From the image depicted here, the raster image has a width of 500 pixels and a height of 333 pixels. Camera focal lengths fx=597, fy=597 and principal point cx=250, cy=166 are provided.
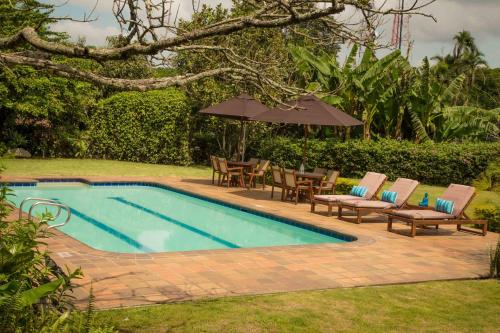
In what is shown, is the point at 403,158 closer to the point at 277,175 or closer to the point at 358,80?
the point at 358,80

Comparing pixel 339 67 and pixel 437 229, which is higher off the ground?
pixel 339 67

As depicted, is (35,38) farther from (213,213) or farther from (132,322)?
(213,213)

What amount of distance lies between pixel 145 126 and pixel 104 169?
379 centimetres

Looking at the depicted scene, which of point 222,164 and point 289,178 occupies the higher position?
point 222,164

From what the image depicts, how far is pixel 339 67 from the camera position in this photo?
2406 cm

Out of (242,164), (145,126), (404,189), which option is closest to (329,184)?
(404,189)

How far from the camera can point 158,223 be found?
14000 millimetres

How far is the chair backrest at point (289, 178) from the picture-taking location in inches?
610

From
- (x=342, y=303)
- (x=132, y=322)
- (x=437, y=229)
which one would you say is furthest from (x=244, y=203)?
(x=132, y=322)

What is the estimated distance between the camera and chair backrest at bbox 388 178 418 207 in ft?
44.0

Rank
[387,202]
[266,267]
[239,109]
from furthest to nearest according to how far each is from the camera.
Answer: [239,109] < [387,202] < [266,267]

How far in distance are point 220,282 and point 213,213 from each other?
7673 mm

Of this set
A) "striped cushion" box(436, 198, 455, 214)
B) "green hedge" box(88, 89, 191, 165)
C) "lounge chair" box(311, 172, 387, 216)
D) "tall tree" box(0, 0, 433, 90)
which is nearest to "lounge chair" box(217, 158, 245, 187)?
"lounge chair" box(311, 172, 387, 216)

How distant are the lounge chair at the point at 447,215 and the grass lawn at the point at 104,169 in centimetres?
441
